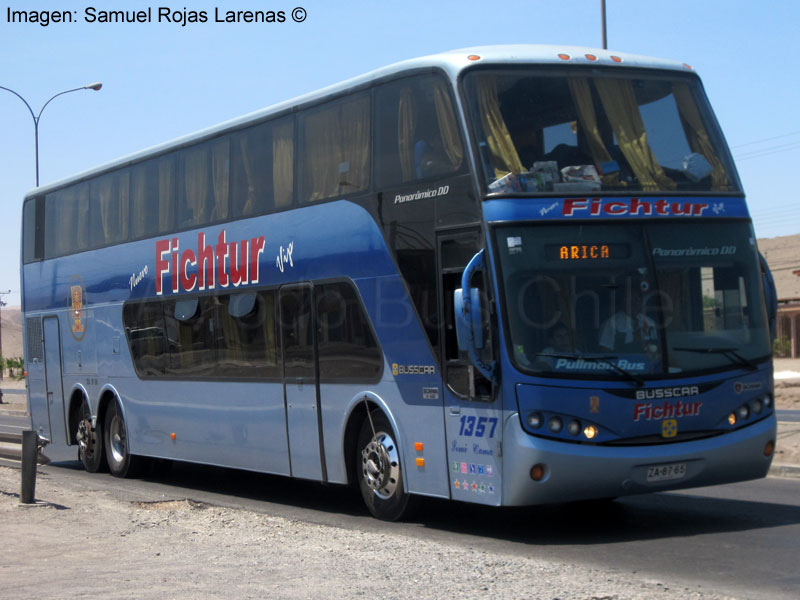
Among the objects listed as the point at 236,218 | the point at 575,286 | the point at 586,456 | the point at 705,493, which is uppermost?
the point at 236,218

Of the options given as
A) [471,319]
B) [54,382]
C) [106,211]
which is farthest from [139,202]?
[471,319]

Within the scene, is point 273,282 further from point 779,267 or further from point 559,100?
point 779,267

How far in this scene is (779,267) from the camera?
114000 mm

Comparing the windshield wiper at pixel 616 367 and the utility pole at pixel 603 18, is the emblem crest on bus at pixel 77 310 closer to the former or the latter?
the utility pole at pixel 603 18

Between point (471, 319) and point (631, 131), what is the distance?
7.88 ft

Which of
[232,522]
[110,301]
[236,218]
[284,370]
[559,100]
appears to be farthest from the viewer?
[110,301]

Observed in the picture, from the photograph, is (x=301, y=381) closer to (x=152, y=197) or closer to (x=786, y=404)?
(x=152, y=197)

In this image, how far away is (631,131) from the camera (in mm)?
10641

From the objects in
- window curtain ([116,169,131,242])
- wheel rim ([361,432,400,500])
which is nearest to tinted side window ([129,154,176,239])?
window curtain ([116,169,131,242])

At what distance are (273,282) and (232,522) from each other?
3.10 m

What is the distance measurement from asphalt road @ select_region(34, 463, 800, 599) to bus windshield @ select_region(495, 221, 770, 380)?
4.69ft

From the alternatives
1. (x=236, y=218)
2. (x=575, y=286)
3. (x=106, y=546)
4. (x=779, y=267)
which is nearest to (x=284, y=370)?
(x=236, y=218)

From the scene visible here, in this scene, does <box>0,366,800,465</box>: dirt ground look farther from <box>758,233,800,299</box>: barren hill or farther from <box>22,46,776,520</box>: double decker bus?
<box>758,233,800,299</box>: barren hill

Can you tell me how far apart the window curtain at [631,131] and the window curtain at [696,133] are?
480 mm
